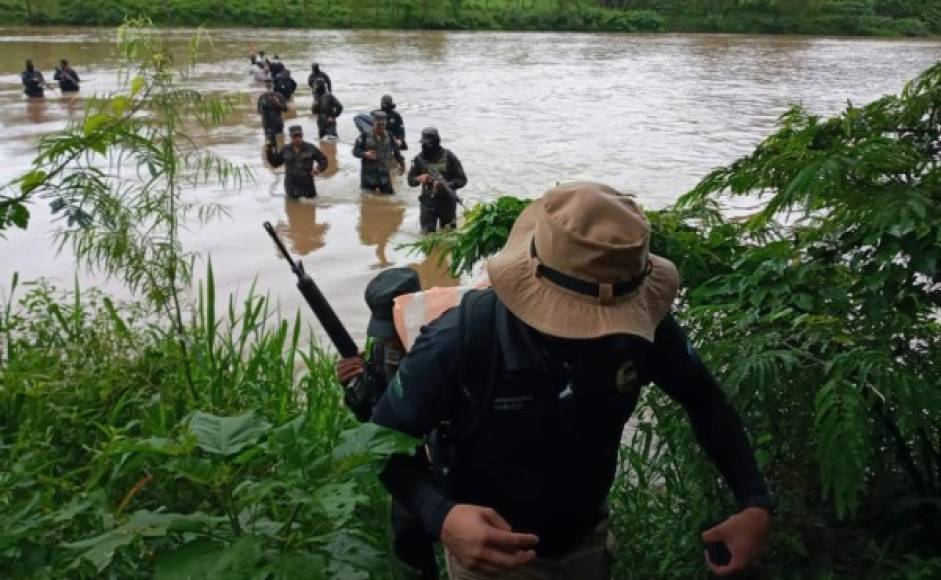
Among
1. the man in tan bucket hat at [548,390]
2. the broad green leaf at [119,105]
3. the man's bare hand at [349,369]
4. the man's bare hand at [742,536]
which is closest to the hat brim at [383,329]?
the man's bare hand at [349,369]

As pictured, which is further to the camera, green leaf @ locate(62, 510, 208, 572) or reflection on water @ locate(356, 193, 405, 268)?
reflection on water @ locate(356, 193, 405, 268)

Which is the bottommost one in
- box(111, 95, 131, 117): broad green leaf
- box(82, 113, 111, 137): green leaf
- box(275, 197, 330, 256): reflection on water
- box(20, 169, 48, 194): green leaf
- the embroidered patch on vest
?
box(275, 197, 330, 256): reflection on water

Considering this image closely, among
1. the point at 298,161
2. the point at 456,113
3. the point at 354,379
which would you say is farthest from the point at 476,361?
the point at 456,113

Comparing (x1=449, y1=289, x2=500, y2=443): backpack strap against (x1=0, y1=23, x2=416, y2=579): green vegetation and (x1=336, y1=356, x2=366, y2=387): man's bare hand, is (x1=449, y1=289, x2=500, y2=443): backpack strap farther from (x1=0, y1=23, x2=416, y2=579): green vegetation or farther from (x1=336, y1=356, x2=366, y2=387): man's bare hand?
A: (x1=336, y1=356, x2=366, y2=387): man's bare hand

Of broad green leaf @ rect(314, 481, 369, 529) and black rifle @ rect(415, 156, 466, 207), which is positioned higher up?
broad green leaf @ rect(314, 481, 369, 529)

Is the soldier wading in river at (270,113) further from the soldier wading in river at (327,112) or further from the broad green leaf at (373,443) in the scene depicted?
the broad green leaf at (373,443)

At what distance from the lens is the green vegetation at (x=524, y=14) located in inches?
1781

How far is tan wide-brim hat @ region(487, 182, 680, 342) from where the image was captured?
61.8 inches

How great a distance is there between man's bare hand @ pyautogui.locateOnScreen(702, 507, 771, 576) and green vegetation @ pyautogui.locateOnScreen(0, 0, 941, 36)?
47967mm

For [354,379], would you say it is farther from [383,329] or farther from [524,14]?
[524,14]

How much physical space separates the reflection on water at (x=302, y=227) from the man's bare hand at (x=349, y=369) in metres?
7.77

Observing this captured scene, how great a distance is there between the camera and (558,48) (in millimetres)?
40250

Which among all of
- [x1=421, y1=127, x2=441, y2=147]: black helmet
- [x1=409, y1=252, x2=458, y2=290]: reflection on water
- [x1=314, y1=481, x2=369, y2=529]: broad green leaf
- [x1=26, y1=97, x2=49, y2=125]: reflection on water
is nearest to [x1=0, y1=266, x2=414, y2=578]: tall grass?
[x1=314, y1=481, x2=369, y2=529]: broad green leaf

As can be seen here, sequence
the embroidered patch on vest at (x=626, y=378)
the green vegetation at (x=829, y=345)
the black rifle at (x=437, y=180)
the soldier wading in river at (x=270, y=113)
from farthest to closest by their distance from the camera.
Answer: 1. the soldier wading in river at (x=270, y=113)
2. the black rifle at (x=437, y=180)
3. the green vegetation at (x=829, y=345)
4. the embroidered patch on vest at (x=626, y=378)
